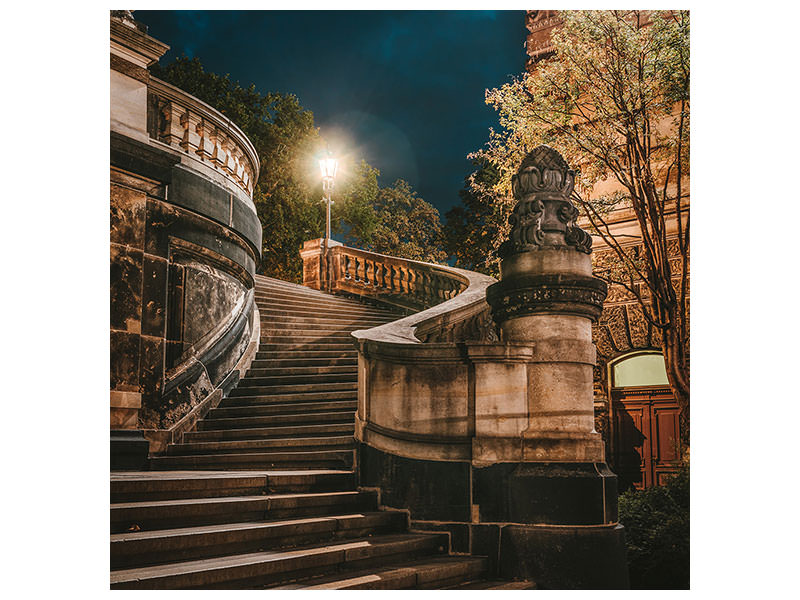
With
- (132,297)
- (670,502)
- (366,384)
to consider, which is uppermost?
(132,297)

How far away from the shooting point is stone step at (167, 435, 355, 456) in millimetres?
6902

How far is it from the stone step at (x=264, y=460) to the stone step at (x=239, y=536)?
39.8 inches

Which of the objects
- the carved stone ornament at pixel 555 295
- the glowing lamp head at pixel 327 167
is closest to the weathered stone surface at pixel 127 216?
the carved stone ornament at pixel 555 295

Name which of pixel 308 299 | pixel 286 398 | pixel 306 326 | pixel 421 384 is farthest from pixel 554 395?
pixel 308 299

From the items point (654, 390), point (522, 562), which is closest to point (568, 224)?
point (522, 562)

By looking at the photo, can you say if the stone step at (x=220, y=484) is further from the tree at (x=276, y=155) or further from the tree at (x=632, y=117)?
the tree at (x=276, y=155)

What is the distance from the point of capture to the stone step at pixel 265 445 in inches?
272

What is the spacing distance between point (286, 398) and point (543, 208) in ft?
13.6

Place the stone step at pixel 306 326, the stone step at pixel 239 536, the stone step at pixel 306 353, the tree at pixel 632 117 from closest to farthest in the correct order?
the stone step at pixel 239 536 < the tree at pixel 632 117 < the stone step at pixel 306 353 < the stone step at pixel 306 326

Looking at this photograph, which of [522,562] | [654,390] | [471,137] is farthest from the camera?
[654,390]

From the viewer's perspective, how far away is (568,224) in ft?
18.3
